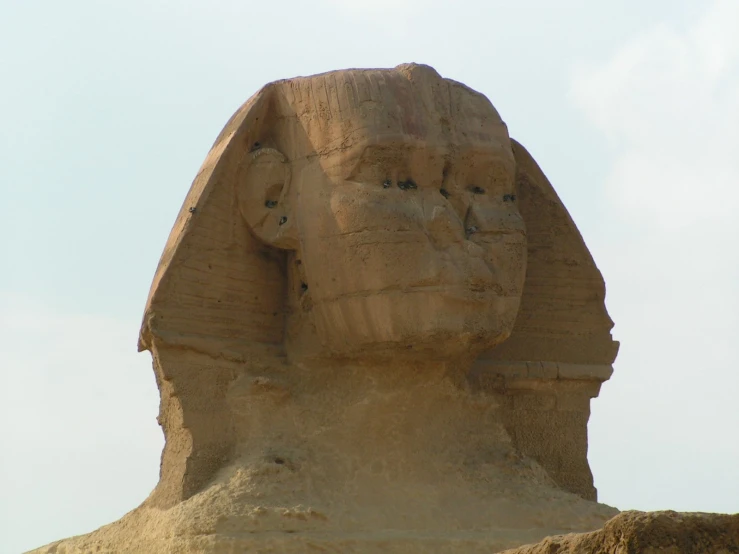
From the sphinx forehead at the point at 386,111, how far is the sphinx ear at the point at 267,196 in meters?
0.28

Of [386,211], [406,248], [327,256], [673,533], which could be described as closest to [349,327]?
[327,256]

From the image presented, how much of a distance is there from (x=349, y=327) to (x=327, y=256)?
457 mm

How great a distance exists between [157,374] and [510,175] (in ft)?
8.54

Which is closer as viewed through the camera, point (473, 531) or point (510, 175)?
point (473, 531)

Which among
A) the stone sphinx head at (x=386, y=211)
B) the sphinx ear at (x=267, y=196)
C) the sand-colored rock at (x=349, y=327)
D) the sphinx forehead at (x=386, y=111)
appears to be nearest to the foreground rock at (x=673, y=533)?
the sand-colored rock at (x=349, y=327)

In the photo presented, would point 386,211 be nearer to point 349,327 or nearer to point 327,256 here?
A: point 327,256

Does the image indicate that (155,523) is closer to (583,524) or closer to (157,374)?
(157,374)

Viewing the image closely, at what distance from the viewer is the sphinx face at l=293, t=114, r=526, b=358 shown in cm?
1119

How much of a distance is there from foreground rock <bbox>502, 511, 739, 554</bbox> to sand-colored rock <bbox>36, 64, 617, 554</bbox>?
3821mm

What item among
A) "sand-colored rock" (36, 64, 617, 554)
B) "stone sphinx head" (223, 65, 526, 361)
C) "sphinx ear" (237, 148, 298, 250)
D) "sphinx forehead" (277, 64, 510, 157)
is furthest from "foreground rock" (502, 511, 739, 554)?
"sphinx ear" (237, 148, 298, 250)

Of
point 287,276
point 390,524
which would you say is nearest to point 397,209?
point 287,276

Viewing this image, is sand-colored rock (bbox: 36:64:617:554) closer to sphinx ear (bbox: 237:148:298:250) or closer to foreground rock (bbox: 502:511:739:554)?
sphinx ear (bbox: 237:148:298:250)

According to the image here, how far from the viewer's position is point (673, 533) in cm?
709

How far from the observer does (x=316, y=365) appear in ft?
38.3
